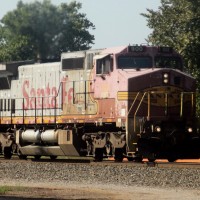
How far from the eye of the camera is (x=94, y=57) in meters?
25.0

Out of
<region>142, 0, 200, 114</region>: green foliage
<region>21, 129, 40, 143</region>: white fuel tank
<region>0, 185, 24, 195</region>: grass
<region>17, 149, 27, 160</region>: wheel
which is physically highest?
<region>142, 0, 200, 114</region>: green foliage

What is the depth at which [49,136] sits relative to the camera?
2758 centimetres

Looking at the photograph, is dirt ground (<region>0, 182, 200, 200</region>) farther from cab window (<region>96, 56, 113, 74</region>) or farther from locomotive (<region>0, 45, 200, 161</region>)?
cab window (<region>96, 56, 113, 74</region>)

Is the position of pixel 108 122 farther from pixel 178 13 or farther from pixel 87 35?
pixel 87 35

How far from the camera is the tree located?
75750mm

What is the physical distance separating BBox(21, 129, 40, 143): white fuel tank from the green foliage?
Answer: 11.6 m

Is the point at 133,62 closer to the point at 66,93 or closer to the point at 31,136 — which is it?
the point at 66,93

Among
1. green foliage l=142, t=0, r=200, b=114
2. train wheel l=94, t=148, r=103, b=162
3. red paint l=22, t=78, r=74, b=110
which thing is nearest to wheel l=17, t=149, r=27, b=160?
red paint l=22, t=78, r=74, b=110

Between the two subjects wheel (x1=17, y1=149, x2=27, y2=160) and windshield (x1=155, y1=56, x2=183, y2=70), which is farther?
wheel (x1=17, y1=149, x2=27, y2=160)

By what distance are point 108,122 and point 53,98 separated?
12.6 feet

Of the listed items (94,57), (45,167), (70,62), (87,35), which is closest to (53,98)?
(70,62)

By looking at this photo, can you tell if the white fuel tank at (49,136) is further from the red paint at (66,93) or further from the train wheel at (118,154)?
the train wheel at (118,154)

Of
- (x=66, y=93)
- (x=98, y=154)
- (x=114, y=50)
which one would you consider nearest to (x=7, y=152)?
(x=66, y=93)

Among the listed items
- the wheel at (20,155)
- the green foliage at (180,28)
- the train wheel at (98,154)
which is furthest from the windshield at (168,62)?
the green foliage at (180,28)
